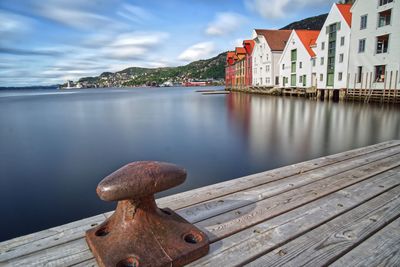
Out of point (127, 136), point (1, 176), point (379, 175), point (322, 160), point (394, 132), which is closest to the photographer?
point (379, 175)

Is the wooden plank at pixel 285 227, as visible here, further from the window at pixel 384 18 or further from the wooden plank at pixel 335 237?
the window at pixel 384 18

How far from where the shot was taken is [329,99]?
32.3 metres

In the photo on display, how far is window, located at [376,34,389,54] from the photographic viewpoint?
26.3 metres

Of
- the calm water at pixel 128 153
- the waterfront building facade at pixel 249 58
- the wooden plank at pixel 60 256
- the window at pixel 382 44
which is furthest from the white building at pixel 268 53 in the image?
the wooden plank at pixel 60 256

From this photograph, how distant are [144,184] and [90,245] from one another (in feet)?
1.95

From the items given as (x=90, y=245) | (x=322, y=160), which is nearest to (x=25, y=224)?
(x=90, y=245)

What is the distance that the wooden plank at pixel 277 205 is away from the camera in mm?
2017

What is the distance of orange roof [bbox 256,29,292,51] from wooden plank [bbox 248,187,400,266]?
48480 millimetres

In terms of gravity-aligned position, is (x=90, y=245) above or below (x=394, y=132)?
above

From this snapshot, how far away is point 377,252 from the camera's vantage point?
1.71 metres

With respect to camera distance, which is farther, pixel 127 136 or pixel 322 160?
pixel 127 136

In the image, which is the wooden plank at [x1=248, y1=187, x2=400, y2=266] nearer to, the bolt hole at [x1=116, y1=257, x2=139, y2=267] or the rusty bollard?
the rusty bollard

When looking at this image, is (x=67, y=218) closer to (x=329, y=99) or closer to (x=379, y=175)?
(x=379, y=175)

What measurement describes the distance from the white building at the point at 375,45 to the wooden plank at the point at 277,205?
26834mm
